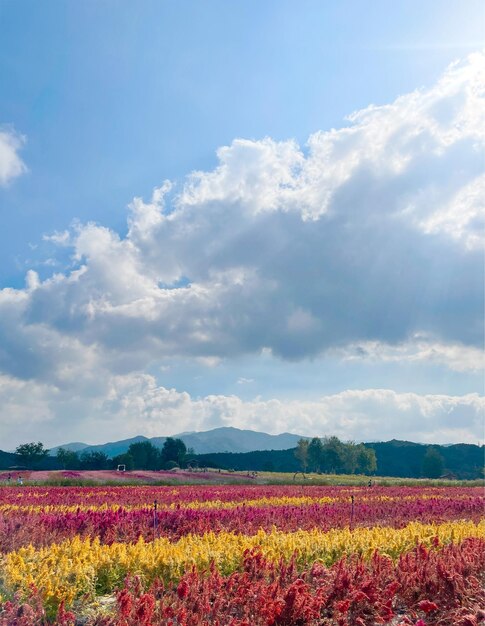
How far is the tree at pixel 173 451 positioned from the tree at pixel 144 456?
164 cm

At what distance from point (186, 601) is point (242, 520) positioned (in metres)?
7.92

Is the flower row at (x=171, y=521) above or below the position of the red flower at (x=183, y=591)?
below

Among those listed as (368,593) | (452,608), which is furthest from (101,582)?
(452,608)

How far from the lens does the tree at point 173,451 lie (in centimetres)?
9349

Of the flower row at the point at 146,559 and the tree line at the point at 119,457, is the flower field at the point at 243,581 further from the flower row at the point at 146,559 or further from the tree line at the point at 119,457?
the tree line at the point at 119,457

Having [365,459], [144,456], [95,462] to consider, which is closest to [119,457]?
[95,462]

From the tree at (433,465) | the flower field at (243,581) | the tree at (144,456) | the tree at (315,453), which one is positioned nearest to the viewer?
the flower field at (243,581)

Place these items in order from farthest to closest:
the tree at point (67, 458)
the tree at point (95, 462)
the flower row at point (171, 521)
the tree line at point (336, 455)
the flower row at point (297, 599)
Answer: the tree line at point (336, 455) → the tree at point (67, 458) → the tree at point (95, 462) → the flower row at point (171, 521) → the flower row at point (297, 599)

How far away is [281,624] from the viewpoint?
538cm

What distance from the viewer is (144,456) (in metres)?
97.6

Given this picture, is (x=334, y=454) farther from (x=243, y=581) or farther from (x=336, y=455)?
(x=243, y=581)

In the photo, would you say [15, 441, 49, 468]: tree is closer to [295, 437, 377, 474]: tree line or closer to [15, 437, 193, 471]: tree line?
[15, 437, 193, 471]: tree line

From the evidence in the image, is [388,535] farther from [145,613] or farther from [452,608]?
[145,613]

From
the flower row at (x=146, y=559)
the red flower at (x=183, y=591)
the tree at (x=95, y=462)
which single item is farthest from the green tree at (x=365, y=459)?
the red flower at (x=183, y=591)
